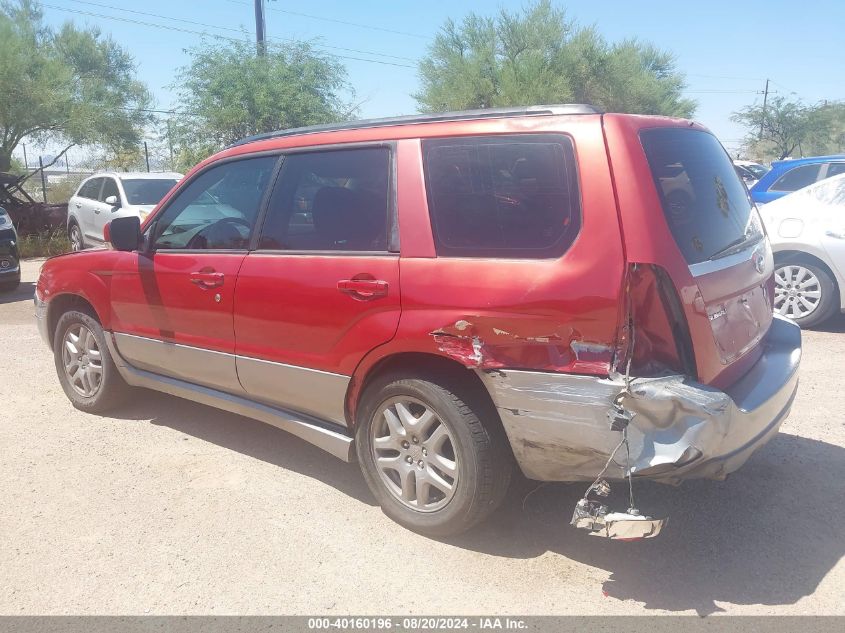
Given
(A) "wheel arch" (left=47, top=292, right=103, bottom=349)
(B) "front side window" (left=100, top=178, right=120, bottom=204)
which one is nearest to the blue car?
(A) "wheel arch" (left=47, top=292, right=103, bottom=349)

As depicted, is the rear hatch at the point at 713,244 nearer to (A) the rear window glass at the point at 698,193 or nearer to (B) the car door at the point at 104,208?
(A) the rear window glass at the point at 698,193

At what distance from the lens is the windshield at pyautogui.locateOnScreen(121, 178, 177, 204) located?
510 inches

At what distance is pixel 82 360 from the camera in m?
5.04

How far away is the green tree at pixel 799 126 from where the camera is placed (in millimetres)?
45062

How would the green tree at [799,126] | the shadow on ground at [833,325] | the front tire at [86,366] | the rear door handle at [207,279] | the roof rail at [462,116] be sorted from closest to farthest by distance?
1. the roof rail at [462,116]
2. the rear door handle at [207,279]
3. the front tire at [86,366]
4. the shadow on ground at [833,325]
5. the green tree at [799,126]

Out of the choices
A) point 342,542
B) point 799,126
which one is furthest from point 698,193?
point 799,126

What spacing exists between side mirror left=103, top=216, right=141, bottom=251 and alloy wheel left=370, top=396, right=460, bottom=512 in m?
2.10

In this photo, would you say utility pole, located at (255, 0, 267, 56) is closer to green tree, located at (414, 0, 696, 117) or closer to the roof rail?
green tree, located at (414, 0, 696, 117)

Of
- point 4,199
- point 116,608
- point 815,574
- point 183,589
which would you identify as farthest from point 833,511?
point 4,199

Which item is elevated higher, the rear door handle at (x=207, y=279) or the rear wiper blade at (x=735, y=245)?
the rear wiper blade at (x=735, y=245)

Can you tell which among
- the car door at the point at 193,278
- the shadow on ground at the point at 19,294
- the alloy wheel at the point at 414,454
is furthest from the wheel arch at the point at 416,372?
the shadow on ground at the point at 19,294

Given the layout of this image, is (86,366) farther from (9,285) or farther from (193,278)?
(9,285)

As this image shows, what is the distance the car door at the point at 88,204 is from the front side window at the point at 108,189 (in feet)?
0.49

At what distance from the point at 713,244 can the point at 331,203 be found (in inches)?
69.9
